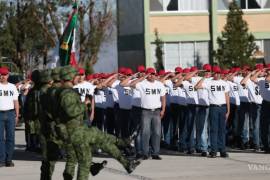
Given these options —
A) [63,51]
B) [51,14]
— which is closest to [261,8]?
[51,14]

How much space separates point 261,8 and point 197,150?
2913 centimetres

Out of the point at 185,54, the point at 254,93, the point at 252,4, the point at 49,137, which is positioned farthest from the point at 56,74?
the point at 252,4

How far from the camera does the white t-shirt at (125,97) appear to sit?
59.0 ft

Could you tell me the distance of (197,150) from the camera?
17.6 metres

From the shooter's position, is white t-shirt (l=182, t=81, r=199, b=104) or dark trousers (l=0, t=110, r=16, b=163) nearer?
dark trousers (l=0, t=110, r=16, b=163)

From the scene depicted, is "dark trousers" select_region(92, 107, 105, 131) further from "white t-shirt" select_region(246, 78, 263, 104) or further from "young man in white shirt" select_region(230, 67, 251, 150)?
"white t-shirt" select_region(246, 78, 263, 104)

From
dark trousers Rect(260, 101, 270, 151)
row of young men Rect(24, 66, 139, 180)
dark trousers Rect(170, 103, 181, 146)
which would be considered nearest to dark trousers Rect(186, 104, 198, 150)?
dark trousers Rect(170, 103, 181, 146)

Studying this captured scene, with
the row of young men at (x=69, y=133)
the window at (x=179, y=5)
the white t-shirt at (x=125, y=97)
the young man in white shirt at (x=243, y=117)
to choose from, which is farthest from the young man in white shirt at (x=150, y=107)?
the window at (x=179, y=5)

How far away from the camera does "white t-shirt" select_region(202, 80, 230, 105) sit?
1669cm

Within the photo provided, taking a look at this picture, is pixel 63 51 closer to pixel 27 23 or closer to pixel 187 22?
pixel 187 22

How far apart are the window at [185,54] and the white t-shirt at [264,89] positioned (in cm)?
2672

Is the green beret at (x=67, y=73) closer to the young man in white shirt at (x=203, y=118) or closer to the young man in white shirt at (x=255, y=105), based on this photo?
the young man in white shirt at (x=203, y=118)

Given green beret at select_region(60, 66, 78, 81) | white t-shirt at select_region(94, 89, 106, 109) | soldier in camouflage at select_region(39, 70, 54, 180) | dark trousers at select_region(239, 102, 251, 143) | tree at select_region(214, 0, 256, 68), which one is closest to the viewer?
green beret at select_region(60, 66, 78, 81)

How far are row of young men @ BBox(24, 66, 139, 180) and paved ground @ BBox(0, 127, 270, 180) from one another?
1952mm
